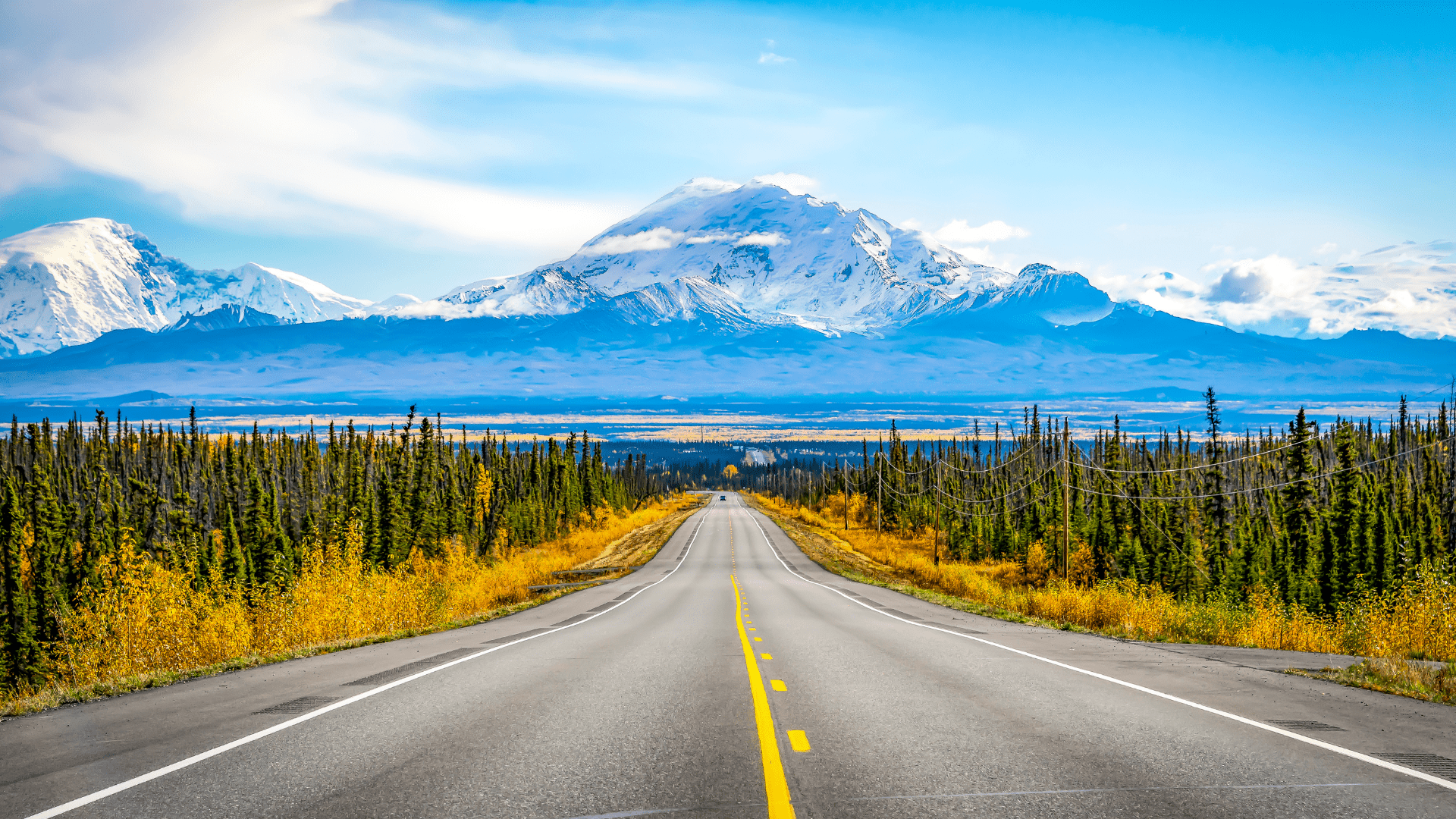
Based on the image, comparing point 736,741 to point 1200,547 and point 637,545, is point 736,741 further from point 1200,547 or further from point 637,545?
point 1200,547

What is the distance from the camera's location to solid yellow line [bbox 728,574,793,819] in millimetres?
5305

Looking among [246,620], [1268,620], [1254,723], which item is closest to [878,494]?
[1268,620]

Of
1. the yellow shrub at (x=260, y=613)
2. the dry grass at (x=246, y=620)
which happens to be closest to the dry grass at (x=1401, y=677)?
the dry grass at (x=246, y=620)

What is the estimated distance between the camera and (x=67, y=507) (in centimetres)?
7256

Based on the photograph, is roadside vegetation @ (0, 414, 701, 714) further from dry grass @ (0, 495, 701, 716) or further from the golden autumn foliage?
the golden autumn foliage

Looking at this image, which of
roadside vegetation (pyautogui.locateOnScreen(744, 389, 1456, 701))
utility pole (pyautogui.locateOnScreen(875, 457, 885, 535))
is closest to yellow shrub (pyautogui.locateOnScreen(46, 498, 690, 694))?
roadside vegetation (pyautogui.locateOnScreen(744, 389, 1456, 701))

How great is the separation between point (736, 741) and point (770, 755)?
60 cm

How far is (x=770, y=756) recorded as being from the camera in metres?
6.54

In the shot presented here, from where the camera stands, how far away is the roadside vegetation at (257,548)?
1911 centimetres

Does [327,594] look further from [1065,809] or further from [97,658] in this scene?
[1065,809]

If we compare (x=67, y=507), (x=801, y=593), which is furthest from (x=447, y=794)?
(x=67, y=507)

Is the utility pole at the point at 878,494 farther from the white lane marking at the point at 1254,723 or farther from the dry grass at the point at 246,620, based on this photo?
the white lane marking at the point at 1254,723

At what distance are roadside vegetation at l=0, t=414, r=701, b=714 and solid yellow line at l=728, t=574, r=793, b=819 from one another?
7.99 metres

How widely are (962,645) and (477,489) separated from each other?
84390mm
